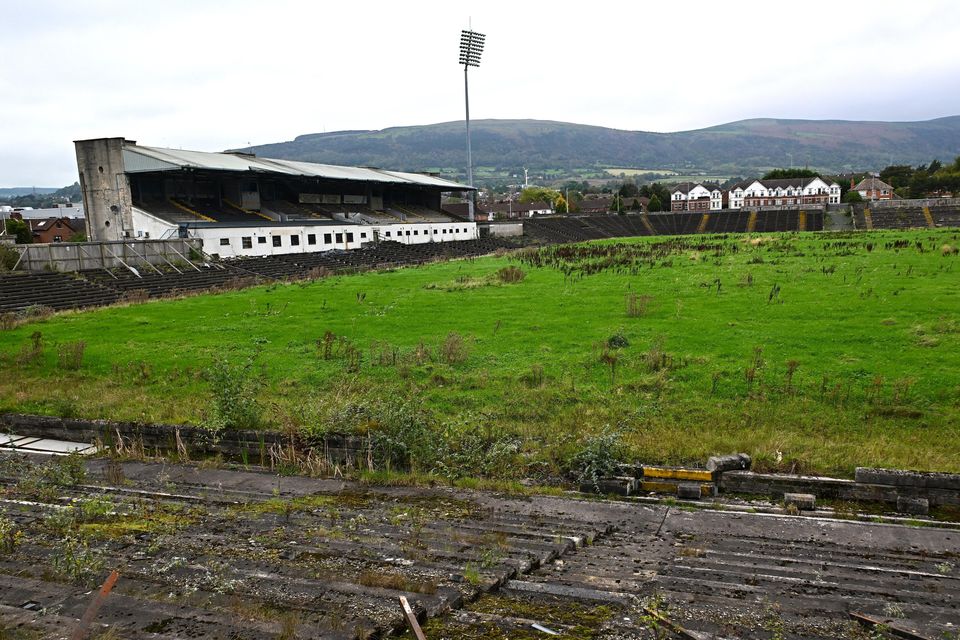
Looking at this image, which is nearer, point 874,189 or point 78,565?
point 78,565

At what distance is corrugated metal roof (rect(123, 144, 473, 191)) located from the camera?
43.1 m

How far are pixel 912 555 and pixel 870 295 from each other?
18.3 metres

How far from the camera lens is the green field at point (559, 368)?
10227 mm

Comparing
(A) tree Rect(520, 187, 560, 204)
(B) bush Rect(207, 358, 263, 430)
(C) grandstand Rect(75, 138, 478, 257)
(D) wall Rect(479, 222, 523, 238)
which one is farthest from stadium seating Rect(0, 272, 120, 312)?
(A) tree Rect(520, 187, 560, 204)

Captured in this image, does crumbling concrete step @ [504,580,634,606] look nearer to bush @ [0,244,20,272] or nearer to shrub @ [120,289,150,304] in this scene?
shrub @ [120,289,150,304]

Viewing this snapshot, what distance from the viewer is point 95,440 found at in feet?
35.4

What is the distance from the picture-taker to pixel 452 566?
5766 mm

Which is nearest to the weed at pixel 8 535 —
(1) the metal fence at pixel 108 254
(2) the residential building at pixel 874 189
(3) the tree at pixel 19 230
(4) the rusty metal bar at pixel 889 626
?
(4) the rusty metal bar at pixel 889 626

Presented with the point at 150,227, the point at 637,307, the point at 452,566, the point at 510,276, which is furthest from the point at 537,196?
the point at 452,566

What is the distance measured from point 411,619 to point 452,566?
58.3 inches

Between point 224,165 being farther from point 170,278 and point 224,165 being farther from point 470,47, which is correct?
point 470,47

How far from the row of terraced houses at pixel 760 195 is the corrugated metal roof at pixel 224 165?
69939 mm

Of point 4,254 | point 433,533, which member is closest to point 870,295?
point 433,533

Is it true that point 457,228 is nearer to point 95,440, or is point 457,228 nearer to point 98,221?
point 98,221
